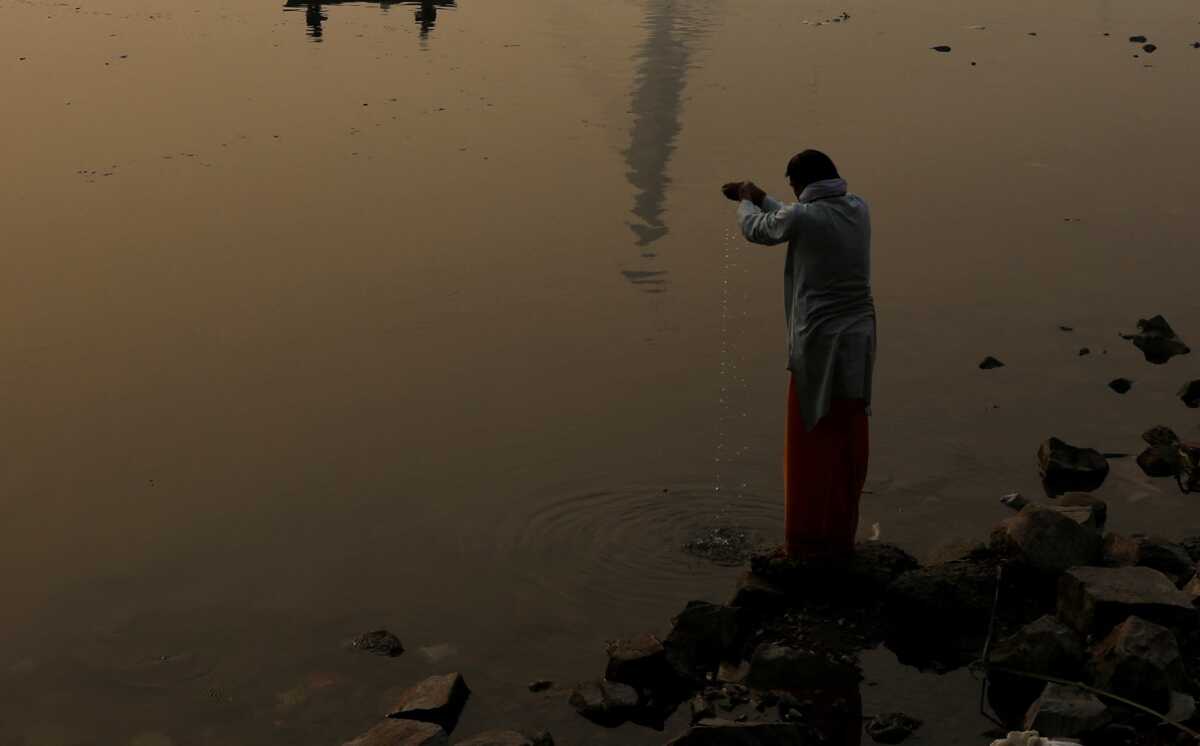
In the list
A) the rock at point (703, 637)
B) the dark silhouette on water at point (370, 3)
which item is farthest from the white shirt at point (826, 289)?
the dark silhouette on water at point (370, 3)

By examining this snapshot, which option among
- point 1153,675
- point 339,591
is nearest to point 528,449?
point 339,591

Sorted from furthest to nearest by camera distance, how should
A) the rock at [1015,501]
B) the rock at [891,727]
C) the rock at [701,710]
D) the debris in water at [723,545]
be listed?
the rock at [1015,501], the debris in water at [723,545], the rock at [701,710], the rock at [891,727]

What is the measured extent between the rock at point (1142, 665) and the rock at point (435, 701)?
8.18 feet

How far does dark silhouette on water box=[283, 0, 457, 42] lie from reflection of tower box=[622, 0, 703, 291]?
12.7 ft

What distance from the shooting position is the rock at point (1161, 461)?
8.52 metres

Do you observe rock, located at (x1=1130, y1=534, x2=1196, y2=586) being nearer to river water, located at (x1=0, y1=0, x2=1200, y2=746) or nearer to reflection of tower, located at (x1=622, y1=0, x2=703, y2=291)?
river water, located at (x1=0, y1=0, x2=1200, y2=746)

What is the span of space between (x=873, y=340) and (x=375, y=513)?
300 centimetres

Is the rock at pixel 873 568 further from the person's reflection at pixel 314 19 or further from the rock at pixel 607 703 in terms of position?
the person's reflection at pixel 314 19

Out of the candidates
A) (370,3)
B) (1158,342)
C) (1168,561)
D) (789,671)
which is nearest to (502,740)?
(789,671)

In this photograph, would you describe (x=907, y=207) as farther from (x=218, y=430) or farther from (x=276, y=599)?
(x=276, y=599)

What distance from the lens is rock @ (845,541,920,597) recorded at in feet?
22.6

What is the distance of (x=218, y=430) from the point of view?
9.48 meters

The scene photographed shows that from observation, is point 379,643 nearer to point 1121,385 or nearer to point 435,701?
point 435,701

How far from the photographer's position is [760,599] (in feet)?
22.5
